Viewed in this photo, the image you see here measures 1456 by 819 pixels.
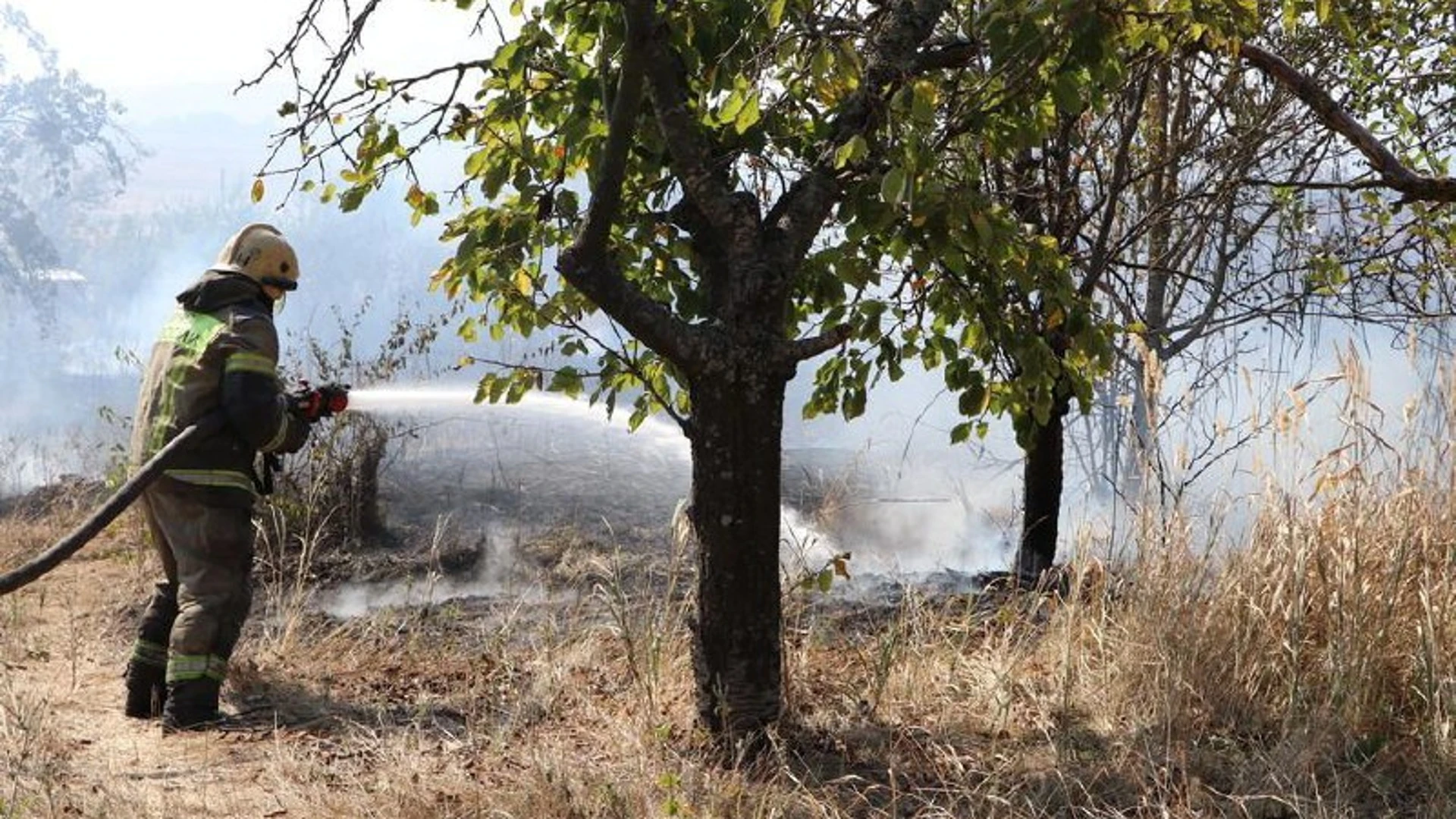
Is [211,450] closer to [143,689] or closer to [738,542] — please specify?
[143,689]

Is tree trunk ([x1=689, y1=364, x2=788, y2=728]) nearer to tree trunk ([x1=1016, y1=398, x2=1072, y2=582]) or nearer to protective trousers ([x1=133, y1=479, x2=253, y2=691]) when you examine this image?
protective trousers ([x1=133, y1=479, x2=253, y2=691])

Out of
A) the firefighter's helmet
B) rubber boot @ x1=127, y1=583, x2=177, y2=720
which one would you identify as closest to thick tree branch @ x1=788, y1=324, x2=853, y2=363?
the firefighter's helmet

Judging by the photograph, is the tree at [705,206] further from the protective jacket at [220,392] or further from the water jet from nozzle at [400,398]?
the water jet from nozzle at [400,398]

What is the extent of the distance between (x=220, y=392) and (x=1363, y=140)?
13.9 feet

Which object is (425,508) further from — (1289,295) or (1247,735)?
(1247,735)

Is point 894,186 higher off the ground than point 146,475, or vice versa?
point 894,186

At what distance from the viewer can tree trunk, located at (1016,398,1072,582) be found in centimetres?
739

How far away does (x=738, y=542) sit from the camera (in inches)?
175

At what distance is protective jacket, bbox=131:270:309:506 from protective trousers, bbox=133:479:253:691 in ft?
0.22

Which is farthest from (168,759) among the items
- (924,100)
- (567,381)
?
(924,100)

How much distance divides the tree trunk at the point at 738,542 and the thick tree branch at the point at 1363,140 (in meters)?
2.35

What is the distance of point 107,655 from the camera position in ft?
21.5

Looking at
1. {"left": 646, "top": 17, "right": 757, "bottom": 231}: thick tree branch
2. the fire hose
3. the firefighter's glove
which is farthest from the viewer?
the firefighter's glove

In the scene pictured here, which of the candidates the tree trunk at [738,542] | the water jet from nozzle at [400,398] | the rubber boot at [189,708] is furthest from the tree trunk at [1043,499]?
the water jet from nozzle at [400,398]
